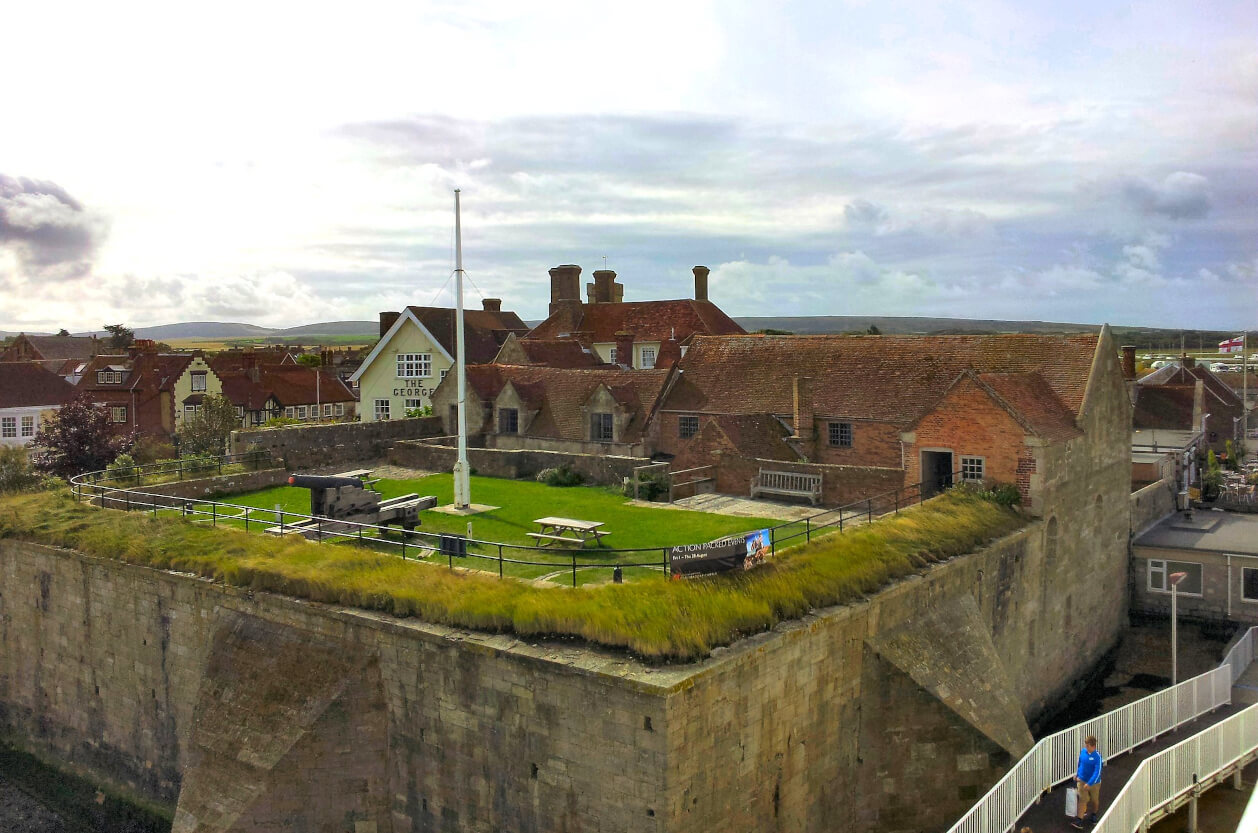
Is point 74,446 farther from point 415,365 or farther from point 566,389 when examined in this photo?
point 566,389

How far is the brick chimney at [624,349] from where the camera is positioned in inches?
1885

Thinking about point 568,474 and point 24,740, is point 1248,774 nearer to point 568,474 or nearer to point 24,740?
point 568,474

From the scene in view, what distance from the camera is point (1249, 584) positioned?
26.3m

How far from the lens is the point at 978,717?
17.1m

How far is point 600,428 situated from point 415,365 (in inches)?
728

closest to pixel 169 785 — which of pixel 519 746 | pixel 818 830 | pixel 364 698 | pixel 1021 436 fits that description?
pixel 364 698

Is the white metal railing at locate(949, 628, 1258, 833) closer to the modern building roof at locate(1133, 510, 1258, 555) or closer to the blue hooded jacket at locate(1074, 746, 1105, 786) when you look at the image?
the blue hooded jacket at locate(1074, 746, 1105, 786)

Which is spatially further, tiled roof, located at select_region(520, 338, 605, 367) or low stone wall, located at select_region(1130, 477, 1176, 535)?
tiled roof, located at select_region(520, 338, 605, 367)

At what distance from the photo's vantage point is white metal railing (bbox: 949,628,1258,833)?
14.9 m

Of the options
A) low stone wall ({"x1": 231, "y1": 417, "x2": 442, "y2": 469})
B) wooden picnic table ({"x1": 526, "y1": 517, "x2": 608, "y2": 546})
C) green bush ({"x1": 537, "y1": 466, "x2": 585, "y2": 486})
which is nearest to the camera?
wooden picnic table ({"x1": 526, "y1": 517, "x2": 608, "y2": 546})

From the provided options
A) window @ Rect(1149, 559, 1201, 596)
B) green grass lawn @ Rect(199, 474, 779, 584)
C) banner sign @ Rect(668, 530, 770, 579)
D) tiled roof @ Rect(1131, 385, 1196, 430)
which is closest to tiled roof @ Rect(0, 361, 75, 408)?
green grass lawn @ Rect(199, 474, 779, 584)

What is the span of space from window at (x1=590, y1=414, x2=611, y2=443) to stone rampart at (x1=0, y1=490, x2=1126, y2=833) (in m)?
14.6

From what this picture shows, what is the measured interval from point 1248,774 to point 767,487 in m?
12.6

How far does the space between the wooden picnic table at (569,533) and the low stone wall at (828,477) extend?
7.16m
